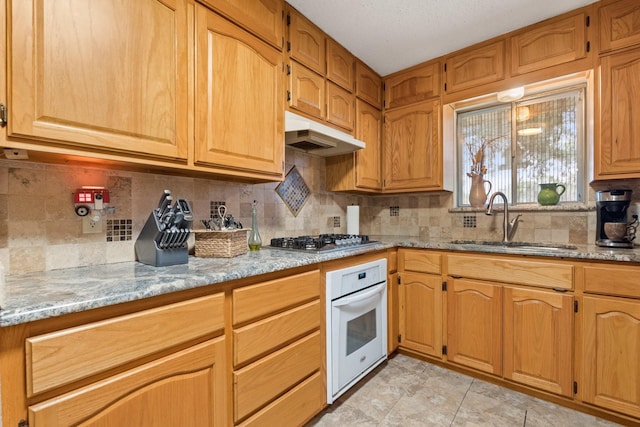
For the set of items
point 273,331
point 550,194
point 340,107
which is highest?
point 340,107

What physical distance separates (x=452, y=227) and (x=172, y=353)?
2.35 metres

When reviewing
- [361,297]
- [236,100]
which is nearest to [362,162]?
[361,297]

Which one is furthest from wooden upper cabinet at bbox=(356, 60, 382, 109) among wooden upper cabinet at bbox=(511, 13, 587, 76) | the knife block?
the knife block

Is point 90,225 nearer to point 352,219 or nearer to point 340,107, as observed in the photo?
point 340,107

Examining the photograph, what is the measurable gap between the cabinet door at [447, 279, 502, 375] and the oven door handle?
487mm

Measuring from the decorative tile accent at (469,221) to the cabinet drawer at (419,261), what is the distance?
620 mm

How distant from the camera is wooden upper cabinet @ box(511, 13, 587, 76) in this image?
1900 millimetres

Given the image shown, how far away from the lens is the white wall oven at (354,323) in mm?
1667

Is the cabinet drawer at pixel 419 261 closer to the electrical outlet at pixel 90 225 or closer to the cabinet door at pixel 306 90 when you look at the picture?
the cabinet door at pixel 306 90

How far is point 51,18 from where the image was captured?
3.15 ft

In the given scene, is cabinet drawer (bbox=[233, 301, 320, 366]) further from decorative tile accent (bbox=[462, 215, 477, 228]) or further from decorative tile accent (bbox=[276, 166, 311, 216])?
decorative tile accent (bbox=[462, 215, 477, 228])

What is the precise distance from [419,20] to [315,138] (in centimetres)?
104

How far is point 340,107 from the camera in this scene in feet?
7.58

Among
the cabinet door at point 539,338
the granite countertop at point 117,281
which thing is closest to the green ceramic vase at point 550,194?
the granite countertop at point 117,281
